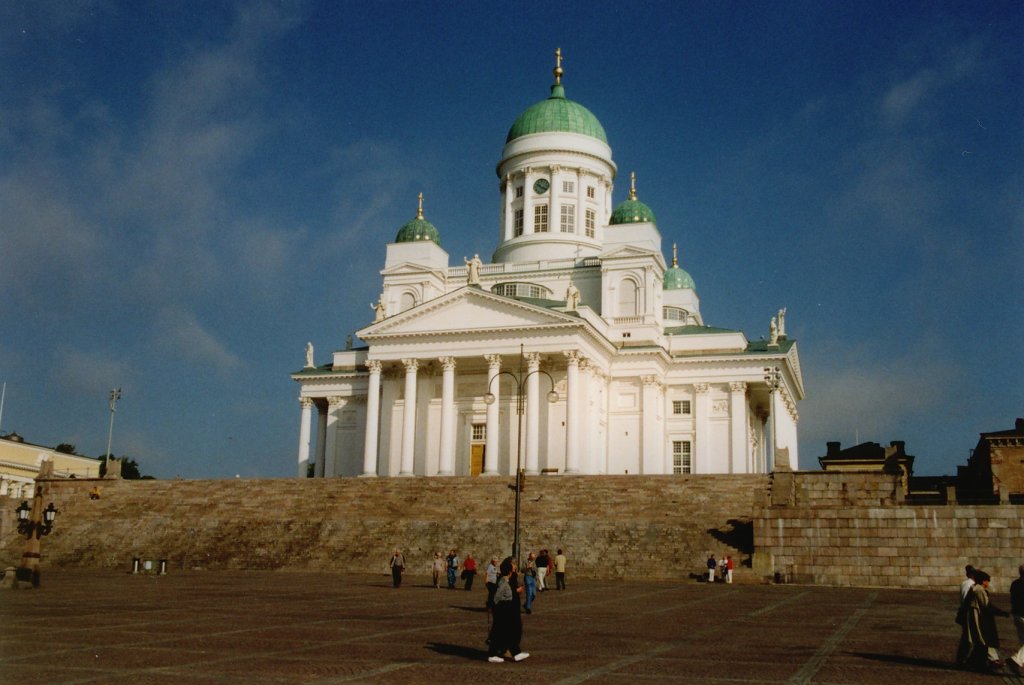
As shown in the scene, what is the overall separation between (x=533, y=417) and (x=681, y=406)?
10.7 meters

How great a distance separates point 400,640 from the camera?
17.8 m

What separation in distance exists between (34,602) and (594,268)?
1791 inches

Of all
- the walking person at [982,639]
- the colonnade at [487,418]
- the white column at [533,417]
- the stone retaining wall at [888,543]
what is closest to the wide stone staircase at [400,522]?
the stone retaining wall at [888,543]

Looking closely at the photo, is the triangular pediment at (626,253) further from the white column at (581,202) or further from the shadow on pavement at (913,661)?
the shadow on pavement at (913,661)

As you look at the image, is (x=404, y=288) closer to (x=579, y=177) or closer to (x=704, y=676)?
(x=579, y=177)

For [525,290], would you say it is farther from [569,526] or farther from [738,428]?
[569,526]

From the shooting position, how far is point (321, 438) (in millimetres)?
68500

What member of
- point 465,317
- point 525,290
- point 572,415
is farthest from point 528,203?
point 572,415

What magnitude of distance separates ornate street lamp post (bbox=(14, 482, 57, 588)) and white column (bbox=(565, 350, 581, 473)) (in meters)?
27.4

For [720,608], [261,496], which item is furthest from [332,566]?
[720,608]

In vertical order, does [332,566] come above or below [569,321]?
below

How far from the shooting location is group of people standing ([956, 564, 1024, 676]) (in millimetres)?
15039

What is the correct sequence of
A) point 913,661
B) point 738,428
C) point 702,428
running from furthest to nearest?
1. point 702,428
2. point 738,428
3. point 913,661

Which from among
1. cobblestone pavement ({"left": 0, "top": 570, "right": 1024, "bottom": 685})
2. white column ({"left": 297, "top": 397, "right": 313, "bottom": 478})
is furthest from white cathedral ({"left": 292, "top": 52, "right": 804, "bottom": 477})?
cobblestone pavement ({"left": 0, "top": 570, "right": 1024, "bottom": 685})
